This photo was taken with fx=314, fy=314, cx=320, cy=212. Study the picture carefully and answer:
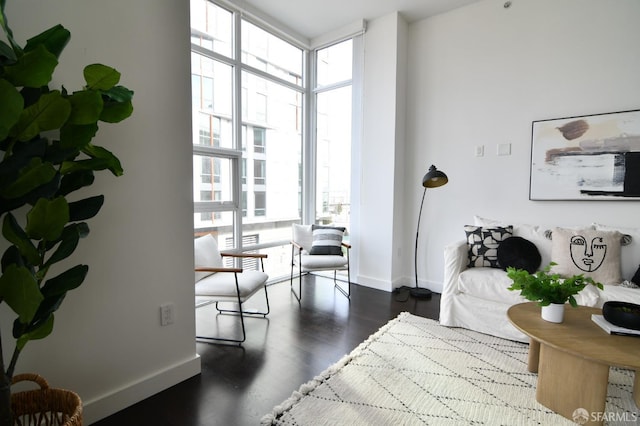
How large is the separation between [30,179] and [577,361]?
250 cm

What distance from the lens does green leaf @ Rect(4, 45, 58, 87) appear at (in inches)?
36.5

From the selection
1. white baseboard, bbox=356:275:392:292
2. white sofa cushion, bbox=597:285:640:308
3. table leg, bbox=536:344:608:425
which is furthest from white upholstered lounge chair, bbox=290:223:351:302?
white sofa cushion, bbox=597:285:640:308

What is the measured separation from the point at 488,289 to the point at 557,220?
1180 mm

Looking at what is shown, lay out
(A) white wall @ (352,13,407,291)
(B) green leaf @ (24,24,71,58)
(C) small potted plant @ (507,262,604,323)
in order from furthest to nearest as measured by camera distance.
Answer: (A) white wall @ (352,13,407,291), (C) small potted plant @ (507,262,604,323), (B) green leaf @ (24,24,71,58)

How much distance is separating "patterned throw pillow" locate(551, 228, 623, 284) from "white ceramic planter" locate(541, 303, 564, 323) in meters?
0.94

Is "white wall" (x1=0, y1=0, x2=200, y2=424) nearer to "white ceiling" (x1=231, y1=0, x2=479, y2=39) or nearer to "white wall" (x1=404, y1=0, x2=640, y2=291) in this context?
"white ceiling" (x1=231, y1=0, x2=479, y2=39)

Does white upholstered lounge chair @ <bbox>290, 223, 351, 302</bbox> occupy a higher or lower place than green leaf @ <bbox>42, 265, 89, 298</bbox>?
lower

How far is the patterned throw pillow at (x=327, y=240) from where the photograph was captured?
3795mm

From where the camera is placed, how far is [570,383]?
1655mm

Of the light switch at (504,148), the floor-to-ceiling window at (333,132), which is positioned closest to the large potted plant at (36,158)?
the floor-to-ceiling window at (333,132)

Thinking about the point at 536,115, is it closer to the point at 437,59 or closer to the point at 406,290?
the point at 437,59

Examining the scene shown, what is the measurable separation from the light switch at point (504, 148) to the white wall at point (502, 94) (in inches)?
1.4

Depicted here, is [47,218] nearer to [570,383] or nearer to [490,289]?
[570,383]

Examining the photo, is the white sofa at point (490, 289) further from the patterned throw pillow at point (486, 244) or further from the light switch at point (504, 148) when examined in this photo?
the light switch at point (504, 148)
